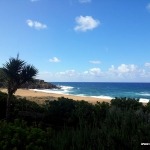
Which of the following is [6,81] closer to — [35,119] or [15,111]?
[15,111]

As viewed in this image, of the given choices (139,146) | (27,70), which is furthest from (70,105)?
(139,146)

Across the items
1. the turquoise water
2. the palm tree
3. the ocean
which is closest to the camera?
the palm tree

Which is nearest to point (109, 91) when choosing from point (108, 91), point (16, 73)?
point (108, 91)

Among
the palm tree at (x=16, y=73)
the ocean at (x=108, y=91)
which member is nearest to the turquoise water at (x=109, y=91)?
the ocean at (x=108, y=91)

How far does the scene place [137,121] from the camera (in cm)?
887

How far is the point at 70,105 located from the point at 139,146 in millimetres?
5395

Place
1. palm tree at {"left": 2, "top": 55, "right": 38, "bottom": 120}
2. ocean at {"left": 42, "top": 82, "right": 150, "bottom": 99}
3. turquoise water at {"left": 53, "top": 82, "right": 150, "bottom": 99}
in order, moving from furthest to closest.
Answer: turquoise water at {"left": 53, "top": 82, "right": 150, "bottom": 99} < ocean at {"left": 42, "top": 82, "right": 150, "bottom": 99} < palm tree at {"left": 2, "top": 55, "right": 38, "bottom": 120}

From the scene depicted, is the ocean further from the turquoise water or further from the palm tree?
the palm tree

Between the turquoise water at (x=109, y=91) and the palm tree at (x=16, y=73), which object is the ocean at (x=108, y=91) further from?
the palm tree at (x=16, y=73)

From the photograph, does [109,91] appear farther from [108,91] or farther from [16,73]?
[16,73]

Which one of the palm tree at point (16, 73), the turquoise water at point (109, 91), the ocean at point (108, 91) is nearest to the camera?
the palm tree at point (16, 73)

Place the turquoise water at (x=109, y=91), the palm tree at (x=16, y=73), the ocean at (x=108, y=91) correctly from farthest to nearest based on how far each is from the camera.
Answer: the turquoise water at (x=109, y=91)
the ocean at (x=108, y=91)
the palm tree at (x=16, y=73)

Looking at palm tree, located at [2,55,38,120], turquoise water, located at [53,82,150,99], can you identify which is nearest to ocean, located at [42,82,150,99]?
turquoise water, located at [53,82,150,99]

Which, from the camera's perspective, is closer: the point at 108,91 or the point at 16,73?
the point at 16,73
